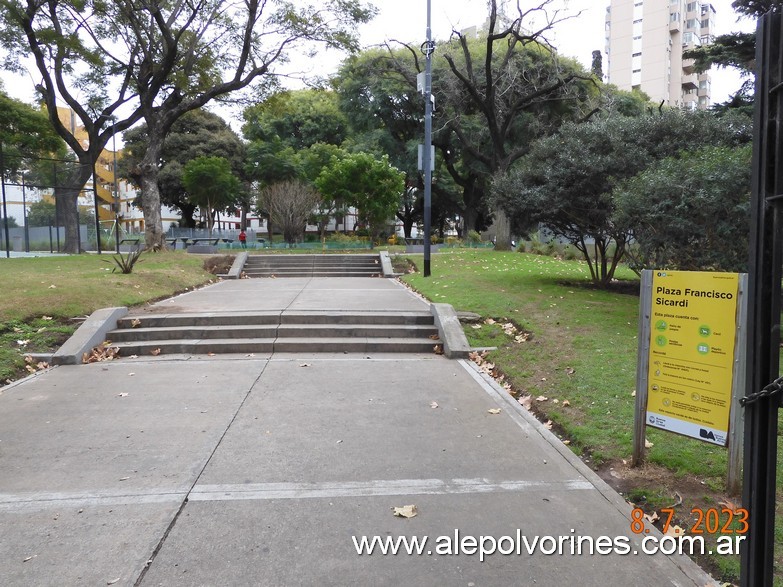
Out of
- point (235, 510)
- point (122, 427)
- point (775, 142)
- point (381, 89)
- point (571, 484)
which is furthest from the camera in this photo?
point (381, 89)

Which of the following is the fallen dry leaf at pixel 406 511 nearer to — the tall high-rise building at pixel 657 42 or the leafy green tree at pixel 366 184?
the leafy green tree at pixel 366 184

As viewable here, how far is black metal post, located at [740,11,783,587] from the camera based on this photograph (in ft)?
6.88

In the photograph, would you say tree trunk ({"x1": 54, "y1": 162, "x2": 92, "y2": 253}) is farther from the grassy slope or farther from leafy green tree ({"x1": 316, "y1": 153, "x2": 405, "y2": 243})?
leafy green tree ({"x1": 316, "y1": 153, "x2": 405, "y2": 243})

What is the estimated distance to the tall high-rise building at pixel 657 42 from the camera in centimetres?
6131

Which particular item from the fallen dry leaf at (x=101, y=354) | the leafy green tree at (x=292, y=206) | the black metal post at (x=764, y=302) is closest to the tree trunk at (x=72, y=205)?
the leafy green tree at (x=292, y=206)

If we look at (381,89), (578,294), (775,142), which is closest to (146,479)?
(775,142)

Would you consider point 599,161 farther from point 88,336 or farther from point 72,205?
point 72,205

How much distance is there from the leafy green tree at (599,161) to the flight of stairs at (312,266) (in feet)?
22.9

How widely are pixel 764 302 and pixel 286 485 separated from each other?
9.76 ft

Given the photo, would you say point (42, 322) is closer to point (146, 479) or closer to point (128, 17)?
point (146, 479)

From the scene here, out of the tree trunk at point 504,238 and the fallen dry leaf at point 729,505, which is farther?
the tree trunk at point 504,238

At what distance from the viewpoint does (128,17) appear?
1930cm

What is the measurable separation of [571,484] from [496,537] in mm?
954

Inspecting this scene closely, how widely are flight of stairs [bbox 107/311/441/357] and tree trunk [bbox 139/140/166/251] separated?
1391 centimetres
